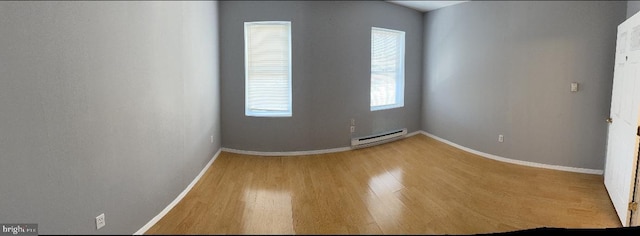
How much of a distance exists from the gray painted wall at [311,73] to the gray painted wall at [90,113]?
1.03 m

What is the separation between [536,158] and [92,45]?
3.70m

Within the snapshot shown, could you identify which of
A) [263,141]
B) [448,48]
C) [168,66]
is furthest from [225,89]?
[448,48]

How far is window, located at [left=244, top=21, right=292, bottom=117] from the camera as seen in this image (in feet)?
11.1

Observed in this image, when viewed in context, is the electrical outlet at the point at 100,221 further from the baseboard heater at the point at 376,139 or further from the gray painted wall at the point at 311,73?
the baseboard heater at the point at 376,139

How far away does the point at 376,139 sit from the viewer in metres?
3.83

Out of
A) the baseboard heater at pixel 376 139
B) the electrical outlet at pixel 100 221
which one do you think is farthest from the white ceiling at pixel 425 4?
the electrical outlet at pixel 100 221

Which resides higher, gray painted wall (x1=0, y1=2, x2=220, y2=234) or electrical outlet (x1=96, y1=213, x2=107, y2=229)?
gray painted wall (x1=0, y1=2, x2=220, y2=234)

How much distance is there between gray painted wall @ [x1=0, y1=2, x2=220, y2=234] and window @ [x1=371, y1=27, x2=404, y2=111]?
7.68 ft

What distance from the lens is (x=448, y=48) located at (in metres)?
3.91

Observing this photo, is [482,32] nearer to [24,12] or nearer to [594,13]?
[594,13]

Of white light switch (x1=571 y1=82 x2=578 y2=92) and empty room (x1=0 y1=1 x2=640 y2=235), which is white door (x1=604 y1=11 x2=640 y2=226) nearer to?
empty room (x1=0 y1=1 x2=640 y2=235)

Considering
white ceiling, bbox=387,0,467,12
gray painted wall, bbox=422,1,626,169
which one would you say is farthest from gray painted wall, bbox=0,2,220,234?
gray painted wall, bbox=422,1,626,169
